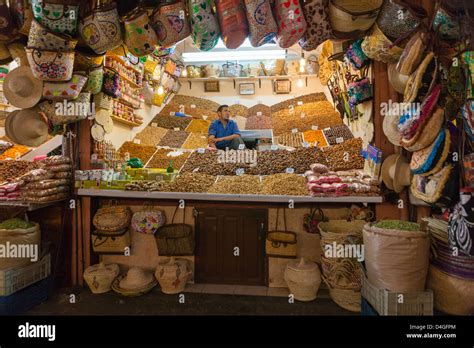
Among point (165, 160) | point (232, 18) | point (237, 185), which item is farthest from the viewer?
point (165, 160)

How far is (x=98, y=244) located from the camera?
2807 mm

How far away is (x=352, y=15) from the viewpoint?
1.98m

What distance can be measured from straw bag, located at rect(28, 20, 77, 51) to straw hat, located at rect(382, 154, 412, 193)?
2.78m

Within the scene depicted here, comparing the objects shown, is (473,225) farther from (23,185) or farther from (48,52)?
(23,185)

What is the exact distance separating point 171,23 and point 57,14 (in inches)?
32.4

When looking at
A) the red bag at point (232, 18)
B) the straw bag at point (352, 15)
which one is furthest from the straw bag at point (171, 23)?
the straw bag at point (352, 15)

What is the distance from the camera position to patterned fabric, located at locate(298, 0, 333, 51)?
2.02 meters

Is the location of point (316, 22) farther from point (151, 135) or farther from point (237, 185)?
point (151, 135)

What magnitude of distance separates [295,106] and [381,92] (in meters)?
2.46

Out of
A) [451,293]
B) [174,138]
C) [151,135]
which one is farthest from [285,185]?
[151,135]

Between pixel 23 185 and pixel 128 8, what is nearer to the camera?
pixel 128 8

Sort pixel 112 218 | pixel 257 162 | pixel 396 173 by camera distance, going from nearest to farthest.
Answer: pixel 396 173, pixel 112 218, pixel 257 162

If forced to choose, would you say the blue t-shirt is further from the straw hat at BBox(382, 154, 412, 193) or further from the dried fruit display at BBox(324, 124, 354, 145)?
the straw hat at BBox(382, 154, 412, 193)
